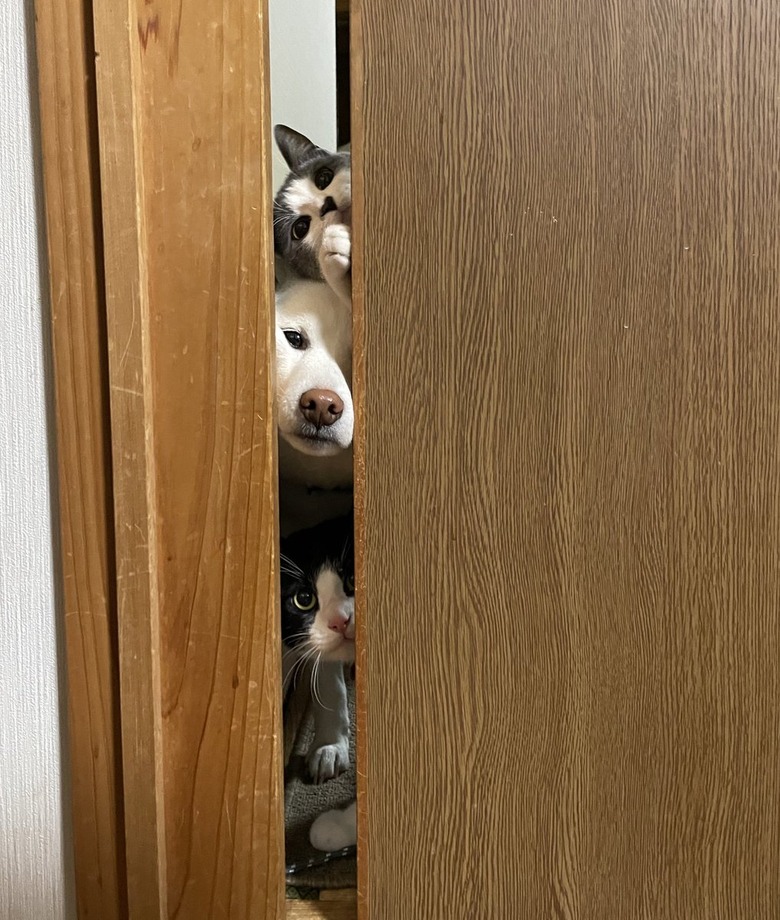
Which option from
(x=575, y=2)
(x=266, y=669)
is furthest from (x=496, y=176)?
(x=266, y=669)

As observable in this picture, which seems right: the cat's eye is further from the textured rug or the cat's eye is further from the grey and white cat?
the grey and white cat

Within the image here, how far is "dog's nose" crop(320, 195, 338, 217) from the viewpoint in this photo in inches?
28.5

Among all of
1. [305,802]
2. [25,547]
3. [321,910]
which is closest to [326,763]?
[305,802]

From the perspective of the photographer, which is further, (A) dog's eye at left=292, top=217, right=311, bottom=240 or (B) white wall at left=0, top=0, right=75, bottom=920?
(A) dog's eye at left=292, top=217, right=311, bottom=240

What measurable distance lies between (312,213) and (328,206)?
2 centimetres

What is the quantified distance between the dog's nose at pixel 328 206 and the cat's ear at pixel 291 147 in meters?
0.06

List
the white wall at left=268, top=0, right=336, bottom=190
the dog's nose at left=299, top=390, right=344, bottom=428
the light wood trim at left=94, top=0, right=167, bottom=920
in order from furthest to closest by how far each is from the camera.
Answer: the white wall at left=268, top=0, right=336, bottom=190 → the dog's nose at left=299, top=390, right=344, bottom=428 → the light wood trim at left=94, top=0, right=167, bottom=920

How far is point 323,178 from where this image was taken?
74 centimetres

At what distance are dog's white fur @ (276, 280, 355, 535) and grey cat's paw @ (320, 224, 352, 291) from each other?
3 centimetres

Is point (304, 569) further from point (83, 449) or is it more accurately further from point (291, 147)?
point (291, 147)

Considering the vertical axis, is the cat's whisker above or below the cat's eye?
below

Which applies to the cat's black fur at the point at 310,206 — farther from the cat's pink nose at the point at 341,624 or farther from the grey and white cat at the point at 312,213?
the cat's pink nose at the point at 341,624

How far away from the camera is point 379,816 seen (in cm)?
68

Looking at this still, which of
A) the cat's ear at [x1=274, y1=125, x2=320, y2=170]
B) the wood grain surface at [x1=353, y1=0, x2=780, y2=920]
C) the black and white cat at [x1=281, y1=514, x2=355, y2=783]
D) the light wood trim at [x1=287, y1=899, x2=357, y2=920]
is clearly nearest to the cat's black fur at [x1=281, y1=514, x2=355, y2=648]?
the black and white cat at [x1=281, y1=514, x2=355, y2=783]
